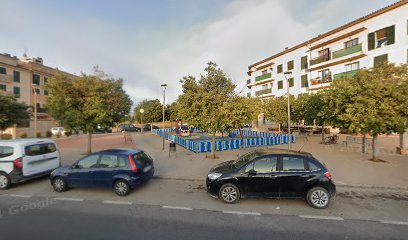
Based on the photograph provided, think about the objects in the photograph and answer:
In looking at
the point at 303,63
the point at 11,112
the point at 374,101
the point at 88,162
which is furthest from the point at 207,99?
the point at 303,63

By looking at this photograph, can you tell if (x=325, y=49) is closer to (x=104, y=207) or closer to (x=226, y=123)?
(x=226, y=123)

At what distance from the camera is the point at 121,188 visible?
598cm

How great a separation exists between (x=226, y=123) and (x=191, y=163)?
304 centimetres

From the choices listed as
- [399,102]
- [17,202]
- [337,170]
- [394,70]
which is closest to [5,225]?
[17,202]

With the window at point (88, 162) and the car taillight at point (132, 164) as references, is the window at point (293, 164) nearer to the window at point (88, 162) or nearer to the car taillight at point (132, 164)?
the car taillight at point (132, 164)

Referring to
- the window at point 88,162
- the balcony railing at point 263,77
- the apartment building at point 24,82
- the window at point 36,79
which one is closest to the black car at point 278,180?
the window at point 88,162

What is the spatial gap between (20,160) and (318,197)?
10084mm

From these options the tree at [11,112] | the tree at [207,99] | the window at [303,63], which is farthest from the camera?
the window at [303,63]

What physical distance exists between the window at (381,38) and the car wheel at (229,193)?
26.8 meters

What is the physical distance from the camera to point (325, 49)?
2716 cm

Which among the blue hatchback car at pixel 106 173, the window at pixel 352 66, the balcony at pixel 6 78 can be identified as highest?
the window at pixel 352 66

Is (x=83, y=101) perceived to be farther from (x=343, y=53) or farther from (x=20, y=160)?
(x=343, y=53)

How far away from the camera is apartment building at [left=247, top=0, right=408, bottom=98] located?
19516 millimetres

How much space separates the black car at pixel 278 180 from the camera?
5.06 metres
